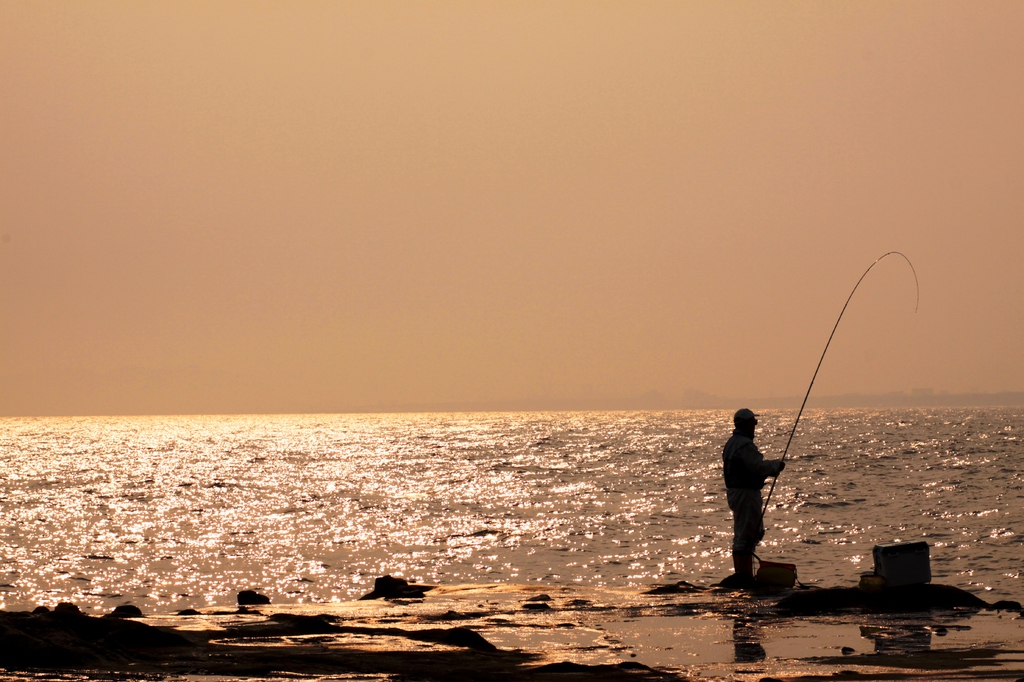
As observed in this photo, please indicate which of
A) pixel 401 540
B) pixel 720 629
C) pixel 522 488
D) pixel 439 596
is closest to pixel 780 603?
pixel 720 629

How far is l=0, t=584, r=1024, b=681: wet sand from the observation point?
673cm

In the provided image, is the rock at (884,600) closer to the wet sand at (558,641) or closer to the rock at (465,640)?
the wet sand at (558,641)

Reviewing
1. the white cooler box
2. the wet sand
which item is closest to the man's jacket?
the wet sand

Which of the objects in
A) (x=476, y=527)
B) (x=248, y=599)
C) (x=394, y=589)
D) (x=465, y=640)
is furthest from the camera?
(x=476, y=527)

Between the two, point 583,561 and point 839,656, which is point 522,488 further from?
point 839,656

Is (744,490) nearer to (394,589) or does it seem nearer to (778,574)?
(778,574)

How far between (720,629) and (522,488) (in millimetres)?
30236

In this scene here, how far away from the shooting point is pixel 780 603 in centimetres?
996

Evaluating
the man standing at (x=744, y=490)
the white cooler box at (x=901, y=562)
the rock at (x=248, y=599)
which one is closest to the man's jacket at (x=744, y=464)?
the man standing at (x=744, y=490)

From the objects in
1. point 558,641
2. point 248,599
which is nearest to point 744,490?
point 558,641

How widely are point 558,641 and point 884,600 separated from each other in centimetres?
354

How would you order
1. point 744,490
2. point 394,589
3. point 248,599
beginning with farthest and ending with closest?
1. point 394,589
2. point 744,490
3. point 248,599

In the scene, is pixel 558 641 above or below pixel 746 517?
below

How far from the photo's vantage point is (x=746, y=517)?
38.2 ft
